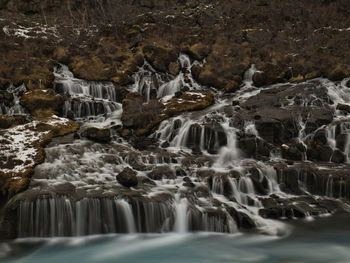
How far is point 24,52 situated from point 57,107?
9.35 metres

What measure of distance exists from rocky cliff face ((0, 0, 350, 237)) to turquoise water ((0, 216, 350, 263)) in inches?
18.6

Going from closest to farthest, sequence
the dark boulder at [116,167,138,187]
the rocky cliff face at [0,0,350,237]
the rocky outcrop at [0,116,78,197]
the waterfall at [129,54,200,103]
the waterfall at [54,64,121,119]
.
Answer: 1. the rocky cliff face at [0,0,350,237]
2. the rocky outcrop at [0,116,78,197]
3. the dark boulder at [116,167,138,187]
4. the waterfall at [54,64,121,119]
5. the waterfall at [129,54,200,103]

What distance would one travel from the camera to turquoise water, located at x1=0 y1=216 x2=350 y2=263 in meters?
7.91

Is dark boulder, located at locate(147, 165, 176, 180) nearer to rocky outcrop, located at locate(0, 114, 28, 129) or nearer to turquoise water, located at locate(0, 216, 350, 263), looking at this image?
turquoise water, located at locate(0, 216, 350, 263)

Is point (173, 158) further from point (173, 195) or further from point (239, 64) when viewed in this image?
point (239, 64)

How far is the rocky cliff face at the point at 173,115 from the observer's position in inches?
397

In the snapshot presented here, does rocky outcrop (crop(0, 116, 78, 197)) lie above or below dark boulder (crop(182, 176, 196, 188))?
above

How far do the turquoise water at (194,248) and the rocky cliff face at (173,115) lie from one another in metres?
0.47

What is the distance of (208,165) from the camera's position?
13.4 m

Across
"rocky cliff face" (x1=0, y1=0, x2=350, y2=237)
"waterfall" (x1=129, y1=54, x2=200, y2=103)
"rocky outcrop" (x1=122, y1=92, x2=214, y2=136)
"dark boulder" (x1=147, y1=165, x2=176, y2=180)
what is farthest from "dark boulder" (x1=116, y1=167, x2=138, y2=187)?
"waterfall" (x1=129, y1=54, x2=200, y2=103)

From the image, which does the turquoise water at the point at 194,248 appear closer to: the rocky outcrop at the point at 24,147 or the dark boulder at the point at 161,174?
the rocky outcrop at the point at 24,147

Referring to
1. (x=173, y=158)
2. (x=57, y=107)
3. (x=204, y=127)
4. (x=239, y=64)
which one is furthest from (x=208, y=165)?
(x=239, y=64)

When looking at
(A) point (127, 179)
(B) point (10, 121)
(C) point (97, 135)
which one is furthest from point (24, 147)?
(A) point (127, 179)

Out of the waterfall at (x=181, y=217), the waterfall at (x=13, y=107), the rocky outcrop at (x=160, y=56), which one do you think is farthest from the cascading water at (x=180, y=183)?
the rocky outcrop at (x=160, y=56)
